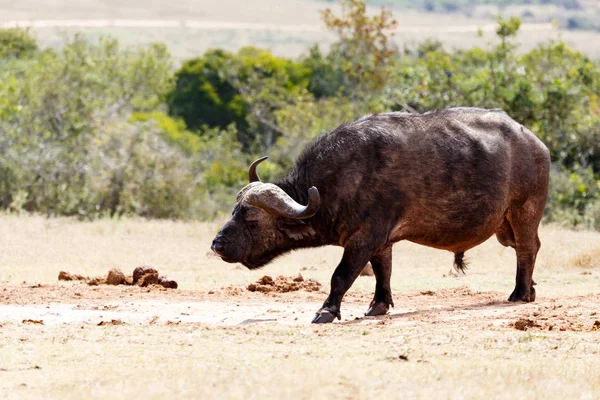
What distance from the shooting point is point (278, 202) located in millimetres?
11430

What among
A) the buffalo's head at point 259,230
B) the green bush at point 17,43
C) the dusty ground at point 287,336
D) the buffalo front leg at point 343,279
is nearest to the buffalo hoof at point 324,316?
the buffalo front leg at point 343,279

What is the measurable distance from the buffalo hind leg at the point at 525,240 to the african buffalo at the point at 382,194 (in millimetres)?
248

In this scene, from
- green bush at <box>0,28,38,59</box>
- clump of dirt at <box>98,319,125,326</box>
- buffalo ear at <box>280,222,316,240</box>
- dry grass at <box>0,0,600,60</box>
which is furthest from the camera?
dry grass at <box>0,0,600,60</box>

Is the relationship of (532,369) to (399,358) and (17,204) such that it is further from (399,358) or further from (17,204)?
(17,204)

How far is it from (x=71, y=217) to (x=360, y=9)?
1072cm

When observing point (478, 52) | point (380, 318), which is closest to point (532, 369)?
point (380, 318)

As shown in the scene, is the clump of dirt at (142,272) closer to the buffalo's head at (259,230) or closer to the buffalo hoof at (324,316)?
the buffalo's head at (259,230)

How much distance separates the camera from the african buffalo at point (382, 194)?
11.6 meters

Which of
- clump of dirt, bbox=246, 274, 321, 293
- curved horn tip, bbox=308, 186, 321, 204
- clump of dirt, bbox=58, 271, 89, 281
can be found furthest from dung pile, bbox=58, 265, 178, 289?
curved horn tip, bbox=308, 186, 321, 204

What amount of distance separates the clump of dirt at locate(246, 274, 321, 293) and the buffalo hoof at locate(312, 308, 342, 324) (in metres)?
2.33

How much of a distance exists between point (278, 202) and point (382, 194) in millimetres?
1053

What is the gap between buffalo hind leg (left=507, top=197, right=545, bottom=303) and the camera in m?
Result: 12.9

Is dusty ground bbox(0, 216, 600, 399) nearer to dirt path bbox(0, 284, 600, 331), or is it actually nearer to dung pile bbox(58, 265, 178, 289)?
dirt path bbox(0, 284, 600, 331)

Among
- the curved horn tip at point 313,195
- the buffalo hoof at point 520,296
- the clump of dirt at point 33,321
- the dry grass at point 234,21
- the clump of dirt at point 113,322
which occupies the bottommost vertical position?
the clump of dirt at point 33,321
